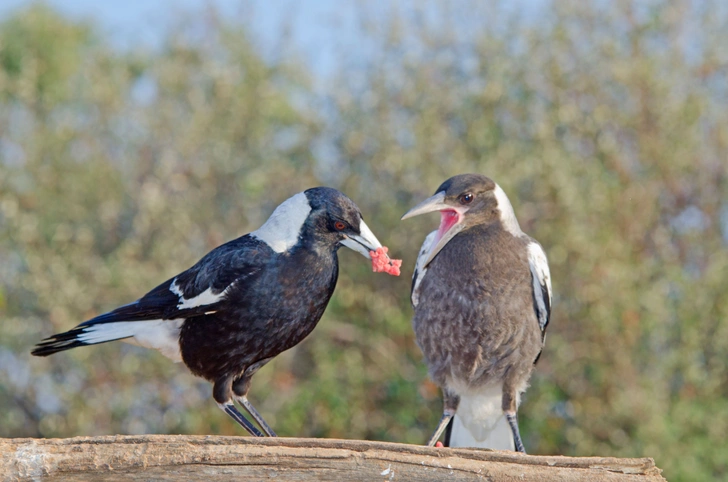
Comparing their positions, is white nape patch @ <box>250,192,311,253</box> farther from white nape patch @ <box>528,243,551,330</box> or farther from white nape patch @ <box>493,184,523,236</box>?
white nape patch @ <box>528,243,551,330</box>

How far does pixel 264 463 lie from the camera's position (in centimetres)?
310

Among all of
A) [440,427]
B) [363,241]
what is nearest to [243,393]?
[363,241]

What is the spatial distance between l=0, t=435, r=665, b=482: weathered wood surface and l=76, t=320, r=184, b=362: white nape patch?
1.12 meters

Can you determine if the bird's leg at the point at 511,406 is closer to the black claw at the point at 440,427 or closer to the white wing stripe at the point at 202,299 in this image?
the black claw at the point at 440,427

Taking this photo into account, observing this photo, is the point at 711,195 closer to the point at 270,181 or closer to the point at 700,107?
the point at 700,107

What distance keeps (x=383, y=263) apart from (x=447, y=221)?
2.74ft

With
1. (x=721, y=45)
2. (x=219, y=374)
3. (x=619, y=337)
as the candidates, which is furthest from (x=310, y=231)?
(x=721, y=45)

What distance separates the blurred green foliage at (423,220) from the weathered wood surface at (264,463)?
161 inches

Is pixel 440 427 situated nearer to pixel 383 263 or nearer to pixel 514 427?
pixel 514 427

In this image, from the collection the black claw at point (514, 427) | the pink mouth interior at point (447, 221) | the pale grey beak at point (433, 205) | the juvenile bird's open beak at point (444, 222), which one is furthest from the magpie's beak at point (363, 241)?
the black claw at point (514, 427)

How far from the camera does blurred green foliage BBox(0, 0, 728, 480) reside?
7.37m

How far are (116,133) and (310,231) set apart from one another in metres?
5.94

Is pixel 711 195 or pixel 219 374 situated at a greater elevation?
pixel 711 195

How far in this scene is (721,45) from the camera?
8.47 meters
